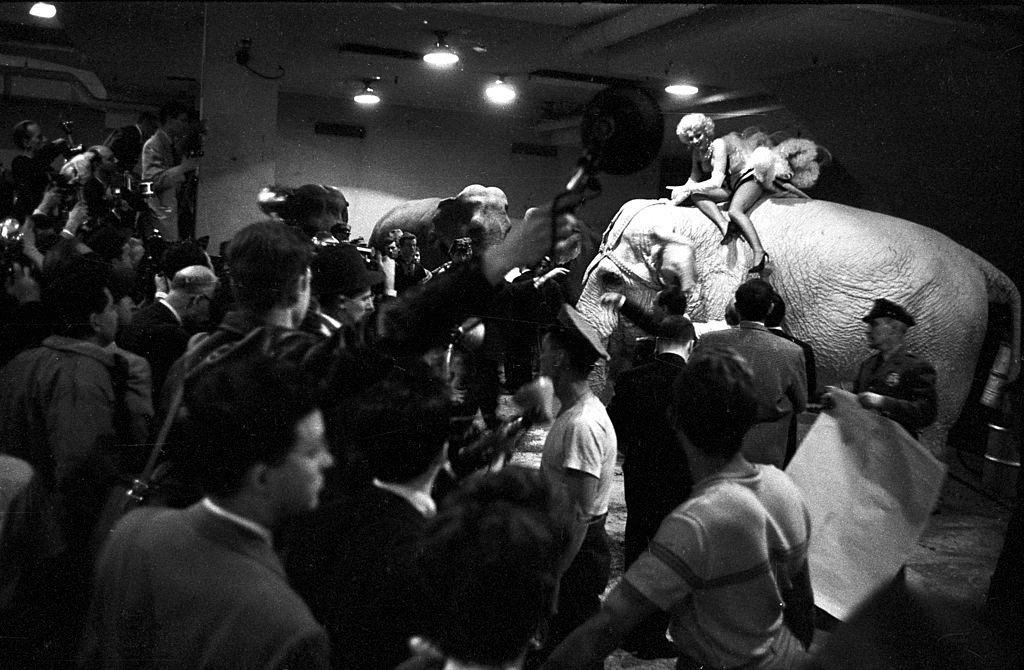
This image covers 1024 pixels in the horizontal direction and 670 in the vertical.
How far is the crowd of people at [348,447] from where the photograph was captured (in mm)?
911

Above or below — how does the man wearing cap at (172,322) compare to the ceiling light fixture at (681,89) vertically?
below

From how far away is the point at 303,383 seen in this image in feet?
3.04

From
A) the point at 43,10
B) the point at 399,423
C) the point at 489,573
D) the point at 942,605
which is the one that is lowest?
the point at 942,605

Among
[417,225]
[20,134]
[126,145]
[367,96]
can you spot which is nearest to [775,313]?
[417,225]

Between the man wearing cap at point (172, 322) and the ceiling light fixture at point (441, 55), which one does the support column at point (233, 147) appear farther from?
the ceiling light fixture at point (441, 55)

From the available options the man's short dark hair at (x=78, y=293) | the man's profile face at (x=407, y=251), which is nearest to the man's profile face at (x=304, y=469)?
the man's profile face at (x=407, y=251)

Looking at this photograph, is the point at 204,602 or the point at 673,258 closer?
the point at 204,602

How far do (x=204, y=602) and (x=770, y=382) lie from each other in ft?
2.43

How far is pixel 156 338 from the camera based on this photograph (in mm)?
998

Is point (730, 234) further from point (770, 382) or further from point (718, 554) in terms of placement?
point (718, 554)

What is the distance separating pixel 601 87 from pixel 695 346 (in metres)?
0.35

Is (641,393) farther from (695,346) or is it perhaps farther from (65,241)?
(65,241)

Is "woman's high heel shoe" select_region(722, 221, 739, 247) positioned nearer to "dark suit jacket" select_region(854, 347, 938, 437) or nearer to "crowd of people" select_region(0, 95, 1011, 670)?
"crowd of people" select_region(0, 95, 1011, 670)

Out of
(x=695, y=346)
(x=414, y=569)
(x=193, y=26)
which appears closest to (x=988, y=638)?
(x=695, y=346)
